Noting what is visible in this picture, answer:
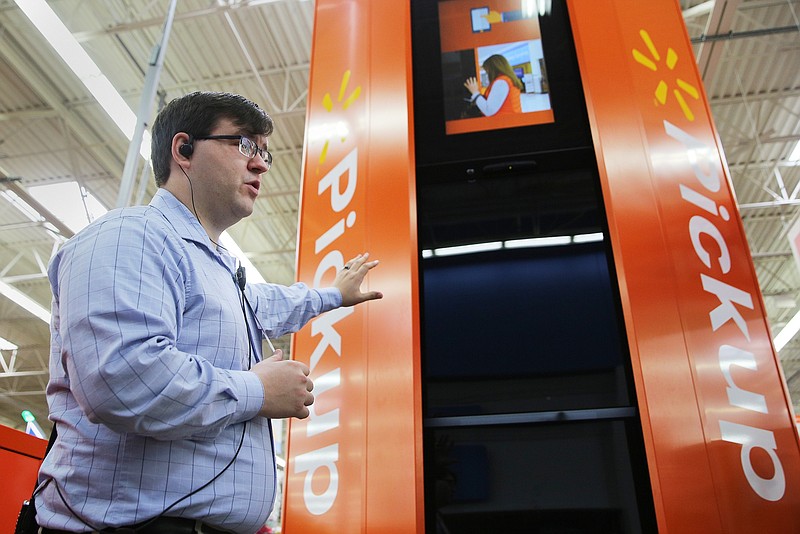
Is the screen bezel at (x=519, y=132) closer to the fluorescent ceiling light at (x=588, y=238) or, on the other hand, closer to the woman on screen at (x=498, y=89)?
the woman on screen at (x=498, y=89)

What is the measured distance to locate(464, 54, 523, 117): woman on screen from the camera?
7.50 ft

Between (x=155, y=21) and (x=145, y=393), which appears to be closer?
(x=145, y=393)

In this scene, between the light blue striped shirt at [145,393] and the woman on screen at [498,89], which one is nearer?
the light blue striped shirt at [145,393]

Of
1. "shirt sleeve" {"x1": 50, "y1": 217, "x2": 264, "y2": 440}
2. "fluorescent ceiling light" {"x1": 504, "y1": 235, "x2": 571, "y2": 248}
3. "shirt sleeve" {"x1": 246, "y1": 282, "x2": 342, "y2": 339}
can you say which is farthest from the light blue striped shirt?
"fluorescent ceiling light" {"x1": 504, "y1": 235, "x2": 571, "y2": 248}

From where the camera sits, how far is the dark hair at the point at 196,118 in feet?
4.01

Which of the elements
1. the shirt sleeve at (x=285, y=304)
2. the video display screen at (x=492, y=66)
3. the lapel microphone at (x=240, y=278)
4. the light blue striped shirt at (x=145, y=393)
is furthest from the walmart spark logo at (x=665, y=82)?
the light blue striped shirt at (x=145, y=393)

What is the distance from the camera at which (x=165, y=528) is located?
2.89 feet

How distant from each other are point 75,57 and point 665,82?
227 inches

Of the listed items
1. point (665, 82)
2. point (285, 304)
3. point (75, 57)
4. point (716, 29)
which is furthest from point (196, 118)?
point (716, 29)

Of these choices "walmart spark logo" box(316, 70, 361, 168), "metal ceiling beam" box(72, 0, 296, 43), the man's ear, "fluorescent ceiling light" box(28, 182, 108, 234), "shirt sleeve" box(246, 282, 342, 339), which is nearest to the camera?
the man's ear

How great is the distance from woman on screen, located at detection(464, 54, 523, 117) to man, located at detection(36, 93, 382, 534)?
4.72ft

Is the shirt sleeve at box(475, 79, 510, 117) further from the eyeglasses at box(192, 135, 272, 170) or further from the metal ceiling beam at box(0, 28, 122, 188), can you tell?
the metal ceiling beam at box(0, 28, 122, 188)

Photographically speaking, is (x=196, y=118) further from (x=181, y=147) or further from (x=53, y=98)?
(x=53, y=98)

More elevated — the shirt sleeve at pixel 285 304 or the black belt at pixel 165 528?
the shirt sleeve at pixel 285 304
